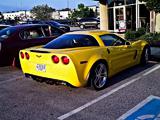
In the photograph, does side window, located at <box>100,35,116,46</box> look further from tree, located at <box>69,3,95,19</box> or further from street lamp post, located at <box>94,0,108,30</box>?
tree, located at <box>69,3,95,19</box>

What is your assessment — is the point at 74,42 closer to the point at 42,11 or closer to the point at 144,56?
the point at 144,56

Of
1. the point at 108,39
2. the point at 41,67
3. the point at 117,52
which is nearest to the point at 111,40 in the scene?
the point at 108,39

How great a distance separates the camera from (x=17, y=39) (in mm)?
9125

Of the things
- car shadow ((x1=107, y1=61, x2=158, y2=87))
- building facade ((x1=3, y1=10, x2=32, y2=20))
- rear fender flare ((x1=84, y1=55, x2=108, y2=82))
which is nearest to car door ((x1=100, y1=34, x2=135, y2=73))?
car shadow ((x1=107, y1=61, x2=158, y2=87))

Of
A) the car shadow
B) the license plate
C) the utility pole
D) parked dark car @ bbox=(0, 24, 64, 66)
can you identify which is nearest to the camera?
the license plate

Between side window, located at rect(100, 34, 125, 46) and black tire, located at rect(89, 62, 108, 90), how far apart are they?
739 millimetres

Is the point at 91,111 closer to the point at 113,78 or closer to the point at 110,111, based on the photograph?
the point at 110,111

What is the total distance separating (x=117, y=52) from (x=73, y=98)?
1864 mm

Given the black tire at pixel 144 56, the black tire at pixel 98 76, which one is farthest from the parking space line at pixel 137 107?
the black tire at pixel 144 56

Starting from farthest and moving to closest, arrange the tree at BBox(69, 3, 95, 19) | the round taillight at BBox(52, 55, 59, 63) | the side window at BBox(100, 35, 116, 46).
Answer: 1. the tree at BBox(69, 3, 95, 19)
2. the side window at BBox(100, 35, 116, 46)
3. the round taillight at BBox(52, 55, 59, 63)

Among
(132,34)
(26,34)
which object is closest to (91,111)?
(26,34)

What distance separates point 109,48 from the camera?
23.1ft

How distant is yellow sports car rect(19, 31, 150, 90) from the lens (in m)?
6.08

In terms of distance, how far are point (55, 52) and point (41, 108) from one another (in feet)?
4.35
